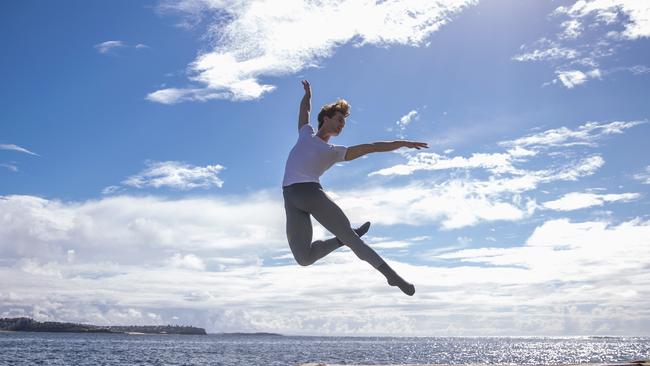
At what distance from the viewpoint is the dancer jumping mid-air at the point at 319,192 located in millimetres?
7793

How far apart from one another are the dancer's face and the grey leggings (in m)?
0.86

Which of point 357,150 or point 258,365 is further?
point 258,365

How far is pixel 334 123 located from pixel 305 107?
934 millimetres

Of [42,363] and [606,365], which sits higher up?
[606,365]

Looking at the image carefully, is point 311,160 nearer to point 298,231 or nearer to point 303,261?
point 298,231

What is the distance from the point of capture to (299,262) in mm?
8398

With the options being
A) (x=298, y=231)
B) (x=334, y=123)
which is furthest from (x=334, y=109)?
(x=298, y=231)

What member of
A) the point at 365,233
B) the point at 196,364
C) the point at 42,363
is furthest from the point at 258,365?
the point at 365,233

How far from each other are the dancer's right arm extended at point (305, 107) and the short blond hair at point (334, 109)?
51cm

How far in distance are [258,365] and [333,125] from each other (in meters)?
68.6

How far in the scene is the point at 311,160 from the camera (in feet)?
26.0

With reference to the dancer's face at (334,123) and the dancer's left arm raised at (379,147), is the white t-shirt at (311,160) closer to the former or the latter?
the dancer's left arm raised at (379,147)

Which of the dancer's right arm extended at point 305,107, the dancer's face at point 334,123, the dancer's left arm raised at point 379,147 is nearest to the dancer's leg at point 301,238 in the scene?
the dancer's left arm raised at point 379,147

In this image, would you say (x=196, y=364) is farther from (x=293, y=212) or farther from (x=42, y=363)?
(x=293, y=212)
